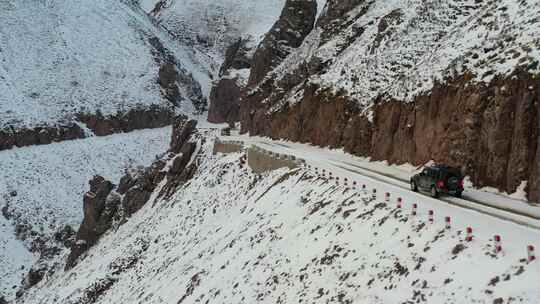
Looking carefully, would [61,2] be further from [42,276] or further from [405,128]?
[405,128]

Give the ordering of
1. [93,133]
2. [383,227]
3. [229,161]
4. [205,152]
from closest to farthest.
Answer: [383,227]
[229,161]
[205,152]
[93,133]

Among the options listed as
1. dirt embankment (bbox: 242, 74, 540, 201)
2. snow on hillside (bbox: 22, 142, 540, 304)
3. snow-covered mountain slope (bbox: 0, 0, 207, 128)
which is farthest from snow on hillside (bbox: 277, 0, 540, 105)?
snow-covered mountain slope (bbox: 0, 0, 207, 128)

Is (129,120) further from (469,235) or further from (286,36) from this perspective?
(469,235)

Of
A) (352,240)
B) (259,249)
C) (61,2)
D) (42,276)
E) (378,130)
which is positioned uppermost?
(61,2)

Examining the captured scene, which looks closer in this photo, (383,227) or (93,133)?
(383,227)

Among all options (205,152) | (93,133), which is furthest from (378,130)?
(93,133)

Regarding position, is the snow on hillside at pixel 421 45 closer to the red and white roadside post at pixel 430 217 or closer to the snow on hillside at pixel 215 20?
the red and white roadside post at pixel 430 217
